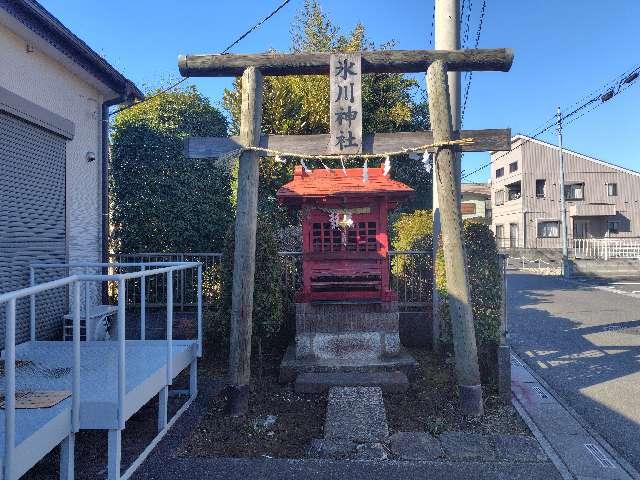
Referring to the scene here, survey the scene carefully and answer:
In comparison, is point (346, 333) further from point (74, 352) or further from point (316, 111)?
point (316, 111)

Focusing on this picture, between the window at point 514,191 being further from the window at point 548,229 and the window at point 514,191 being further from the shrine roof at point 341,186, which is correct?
the shrine roof at point 341,186

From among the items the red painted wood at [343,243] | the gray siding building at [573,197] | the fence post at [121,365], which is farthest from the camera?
the gray siding building at [573,197]

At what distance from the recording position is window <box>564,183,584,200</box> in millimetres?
36844

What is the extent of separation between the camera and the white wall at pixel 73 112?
6262 millimetres

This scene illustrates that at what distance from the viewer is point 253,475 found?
404 centimetres

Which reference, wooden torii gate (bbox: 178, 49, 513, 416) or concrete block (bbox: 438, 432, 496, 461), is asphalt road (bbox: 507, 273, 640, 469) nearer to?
concrete block (bbox: 438, 432, 496, 461)

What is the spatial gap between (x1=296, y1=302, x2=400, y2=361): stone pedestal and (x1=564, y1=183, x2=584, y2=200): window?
35.7 meters

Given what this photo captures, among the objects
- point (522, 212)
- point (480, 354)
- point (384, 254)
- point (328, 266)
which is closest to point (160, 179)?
point (328, 266)

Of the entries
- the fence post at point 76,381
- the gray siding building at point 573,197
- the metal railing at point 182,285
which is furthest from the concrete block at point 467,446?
the gray siding building at point 573,197

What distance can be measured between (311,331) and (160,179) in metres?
5.49

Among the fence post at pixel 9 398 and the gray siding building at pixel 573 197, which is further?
the gray siding building at pixel 573 197

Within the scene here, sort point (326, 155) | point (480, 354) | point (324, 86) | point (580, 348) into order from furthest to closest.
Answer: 1. point (324, 86)
2. point (580, 348)
3. point (480, 354)
4. point (326, 155)

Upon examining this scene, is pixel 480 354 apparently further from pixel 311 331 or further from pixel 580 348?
pixel 580 348

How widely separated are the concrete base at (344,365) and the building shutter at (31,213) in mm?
3733
